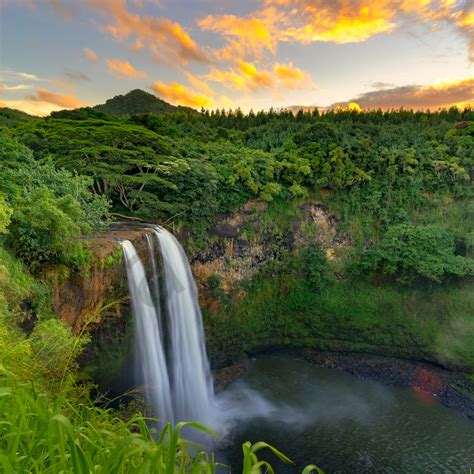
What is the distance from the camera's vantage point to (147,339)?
11.6 meters

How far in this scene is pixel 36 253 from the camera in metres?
7.96

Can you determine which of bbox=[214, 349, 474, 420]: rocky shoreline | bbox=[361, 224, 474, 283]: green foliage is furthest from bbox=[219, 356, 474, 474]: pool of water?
bbox=[361, 224, 474, 283]: green foliage

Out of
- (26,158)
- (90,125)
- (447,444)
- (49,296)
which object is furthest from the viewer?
(90,125)

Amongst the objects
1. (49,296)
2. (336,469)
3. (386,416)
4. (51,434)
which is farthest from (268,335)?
(51,434)

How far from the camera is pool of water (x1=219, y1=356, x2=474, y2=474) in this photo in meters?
12.0

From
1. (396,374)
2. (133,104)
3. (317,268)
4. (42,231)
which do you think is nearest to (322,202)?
(317,268)

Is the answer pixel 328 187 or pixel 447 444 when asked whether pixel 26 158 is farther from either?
pixel 447 444

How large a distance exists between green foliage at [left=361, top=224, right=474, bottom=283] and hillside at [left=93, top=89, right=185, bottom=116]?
3725 cm

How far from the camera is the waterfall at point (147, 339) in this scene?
10.9 metres

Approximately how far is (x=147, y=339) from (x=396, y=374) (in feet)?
41.3

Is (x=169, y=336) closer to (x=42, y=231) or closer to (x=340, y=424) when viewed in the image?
(x=42, y=231)

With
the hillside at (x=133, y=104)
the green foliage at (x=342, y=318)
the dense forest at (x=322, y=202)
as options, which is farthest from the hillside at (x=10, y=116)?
the green foliage at (x=342, y=318)

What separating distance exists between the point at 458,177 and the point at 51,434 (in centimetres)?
2408

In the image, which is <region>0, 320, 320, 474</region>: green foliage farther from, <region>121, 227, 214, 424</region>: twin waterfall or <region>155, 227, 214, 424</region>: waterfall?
<region>155, 227, 214, 424</region>: waterfall
